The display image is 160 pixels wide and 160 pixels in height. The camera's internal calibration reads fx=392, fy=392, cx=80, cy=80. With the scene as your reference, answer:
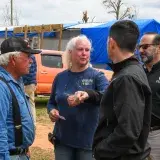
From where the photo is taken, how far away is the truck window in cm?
1226

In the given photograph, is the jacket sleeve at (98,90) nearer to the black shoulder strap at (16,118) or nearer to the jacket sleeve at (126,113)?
the black shoulder strap at (16,118)

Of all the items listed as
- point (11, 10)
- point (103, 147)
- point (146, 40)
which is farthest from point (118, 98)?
point (11, 10)

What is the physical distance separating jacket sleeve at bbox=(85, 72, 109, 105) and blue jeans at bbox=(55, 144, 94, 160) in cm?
48

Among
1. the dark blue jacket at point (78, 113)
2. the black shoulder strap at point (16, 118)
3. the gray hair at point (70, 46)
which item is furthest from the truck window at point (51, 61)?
the black shoulder strap at point (16, 118)

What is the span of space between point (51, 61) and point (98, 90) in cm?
883

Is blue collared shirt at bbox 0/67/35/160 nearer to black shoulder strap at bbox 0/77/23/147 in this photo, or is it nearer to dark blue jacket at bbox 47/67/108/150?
black shoulder strap at bbox 0/77/23/147

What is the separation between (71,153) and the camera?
3.68 m

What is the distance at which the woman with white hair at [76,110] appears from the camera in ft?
11.9

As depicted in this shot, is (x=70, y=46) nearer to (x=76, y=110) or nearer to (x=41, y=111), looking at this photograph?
(x=76, y=110)

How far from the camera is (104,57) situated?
16.4 metres

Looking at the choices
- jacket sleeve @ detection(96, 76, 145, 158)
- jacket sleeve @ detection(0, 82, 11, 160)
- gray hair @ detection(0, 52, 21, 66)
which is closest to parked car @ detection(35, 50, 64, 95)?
gray hair @ detection(0, 52, 21, 66)

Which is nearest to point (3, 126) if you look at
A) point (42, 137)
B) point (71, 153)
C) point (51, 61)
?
point (71, 153)

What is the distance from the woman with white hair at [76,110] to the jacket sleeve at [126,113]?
1022 mm

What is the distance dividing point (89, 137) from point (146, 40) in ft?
4.41
